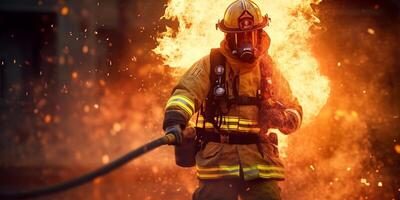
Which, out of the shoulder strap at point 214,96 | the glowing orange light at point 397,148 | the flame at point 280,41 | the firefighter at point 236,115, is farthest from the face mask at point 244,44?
the glowing orange light at point 397,148

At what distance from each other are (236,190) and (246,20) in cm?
111

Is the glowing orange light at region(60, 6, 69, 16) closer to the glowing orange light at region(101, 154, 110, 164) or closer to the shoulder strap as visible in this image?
the glowing orange light at region(101, 154, 110, 164)

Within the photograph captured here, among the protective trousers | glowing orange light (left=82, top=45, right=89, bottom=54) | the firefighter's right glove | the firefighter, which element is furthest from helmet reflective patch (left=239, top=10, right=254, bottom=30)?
glowing orange light (left=82, top=45, right=89, bottom=54)

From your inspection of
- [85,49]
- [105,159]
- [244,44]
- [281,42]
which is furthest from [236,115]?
[85,49]

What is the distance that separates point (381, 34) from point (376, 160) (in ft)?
8.55

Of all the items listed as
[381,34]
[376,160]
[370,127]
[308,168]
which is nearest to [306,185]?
[308,168]

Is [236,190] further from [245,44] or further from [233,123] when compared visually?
[245,44]

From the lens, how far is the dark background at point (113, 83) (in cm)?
1032

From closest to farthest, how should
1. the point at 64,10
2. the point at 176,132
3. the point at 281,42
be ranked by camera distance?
1. the point at 176,132
2. the point at 281,42
3. the point at 64,10

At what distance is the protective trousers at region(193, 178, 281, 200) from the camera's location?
4.28 m

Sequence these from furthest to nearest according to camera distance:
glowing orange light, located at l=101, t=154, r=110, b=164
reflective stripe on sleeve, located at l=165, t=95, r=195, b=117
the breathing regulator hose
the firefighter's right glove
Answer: glowing orange light, located at l=101, t=154, r=110, b=164, reflective stripe on sleeve, located at l=165, t=95, r=195, b=117, the firefighter's right glove, the breathing regulator hose

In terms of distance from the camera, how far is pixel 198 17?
604 cm

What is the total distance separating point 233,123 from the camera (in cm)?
436

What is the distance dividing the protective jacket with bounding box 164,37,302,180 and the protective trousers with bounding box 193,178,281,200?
5cm
